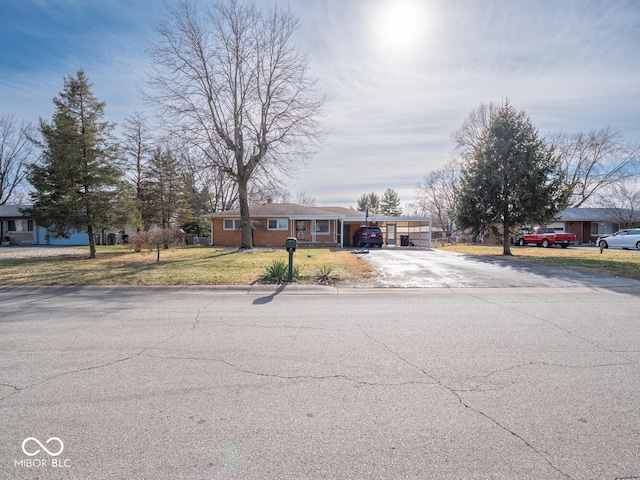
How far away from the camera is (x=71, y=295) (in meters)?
8.77

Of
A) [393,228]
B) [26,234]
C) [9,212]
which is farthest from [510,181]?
[9,212]

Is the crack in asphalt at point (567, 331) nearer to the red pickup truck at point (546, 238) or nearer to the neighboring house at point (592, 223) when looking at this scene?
the red pickup truck at point (546, 238)

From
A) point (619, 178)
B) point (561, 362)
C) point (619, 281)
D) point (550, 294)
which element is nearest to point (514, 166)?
point (619, 281)

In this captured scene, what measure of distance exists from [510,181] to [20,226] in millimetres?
42280

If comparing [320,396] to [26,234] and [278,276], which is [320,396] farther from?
[26,234]

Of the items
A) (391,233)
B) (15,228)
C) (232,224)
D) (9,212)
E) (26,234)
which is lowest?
(391,233)

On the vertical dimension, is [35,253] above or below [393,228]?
below

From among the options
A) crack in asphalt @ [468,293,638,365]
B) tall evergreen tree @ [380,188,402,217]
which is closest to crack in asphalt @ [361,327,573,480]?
crack in asphalt @ [468,293,638,365]

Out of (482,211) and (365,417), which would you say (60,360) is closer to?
(365,417)

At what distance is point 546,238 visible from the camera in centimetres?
3006

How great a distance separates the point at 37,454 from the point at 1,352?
2.94m

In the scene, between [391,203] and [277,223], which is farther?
[391,203]

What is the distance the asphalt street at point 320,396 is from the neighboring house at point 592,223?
38.8 meters

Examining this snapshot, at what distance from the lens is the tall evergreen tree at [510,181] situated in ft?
64.3
